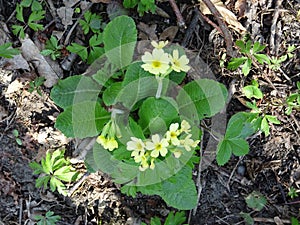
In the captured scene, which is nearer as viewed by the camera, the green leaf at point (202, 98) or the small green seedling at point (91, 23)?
the green leaf at point (202, 98)

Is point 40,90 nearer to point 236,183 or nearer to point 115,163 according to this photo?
point 115,163

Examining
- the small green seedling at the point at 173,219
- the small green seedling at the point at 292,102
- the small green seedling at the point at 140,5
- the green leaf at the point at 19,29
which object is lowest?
the small green seedling at the point at 173,219

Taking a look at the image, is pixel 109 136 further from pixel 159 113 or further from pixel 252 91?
pixel 252 91

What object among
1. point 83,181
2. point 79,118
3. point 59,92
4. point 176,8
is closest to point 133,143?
point 79,118

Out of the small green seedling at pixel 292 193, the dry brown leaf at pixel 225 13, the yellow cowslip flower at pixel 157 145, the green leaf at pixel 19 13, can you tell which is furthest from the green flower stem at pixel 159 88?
the small green seedling at pixel 292 193

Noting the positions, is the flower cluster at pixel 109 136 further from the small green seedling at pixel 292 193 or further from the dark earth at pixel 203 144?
the small green seedling at pixel 292 193

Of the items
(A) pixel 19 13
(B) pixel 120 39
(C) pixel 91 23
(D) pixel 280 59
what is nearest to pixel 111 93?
(B) pixel 120 39
